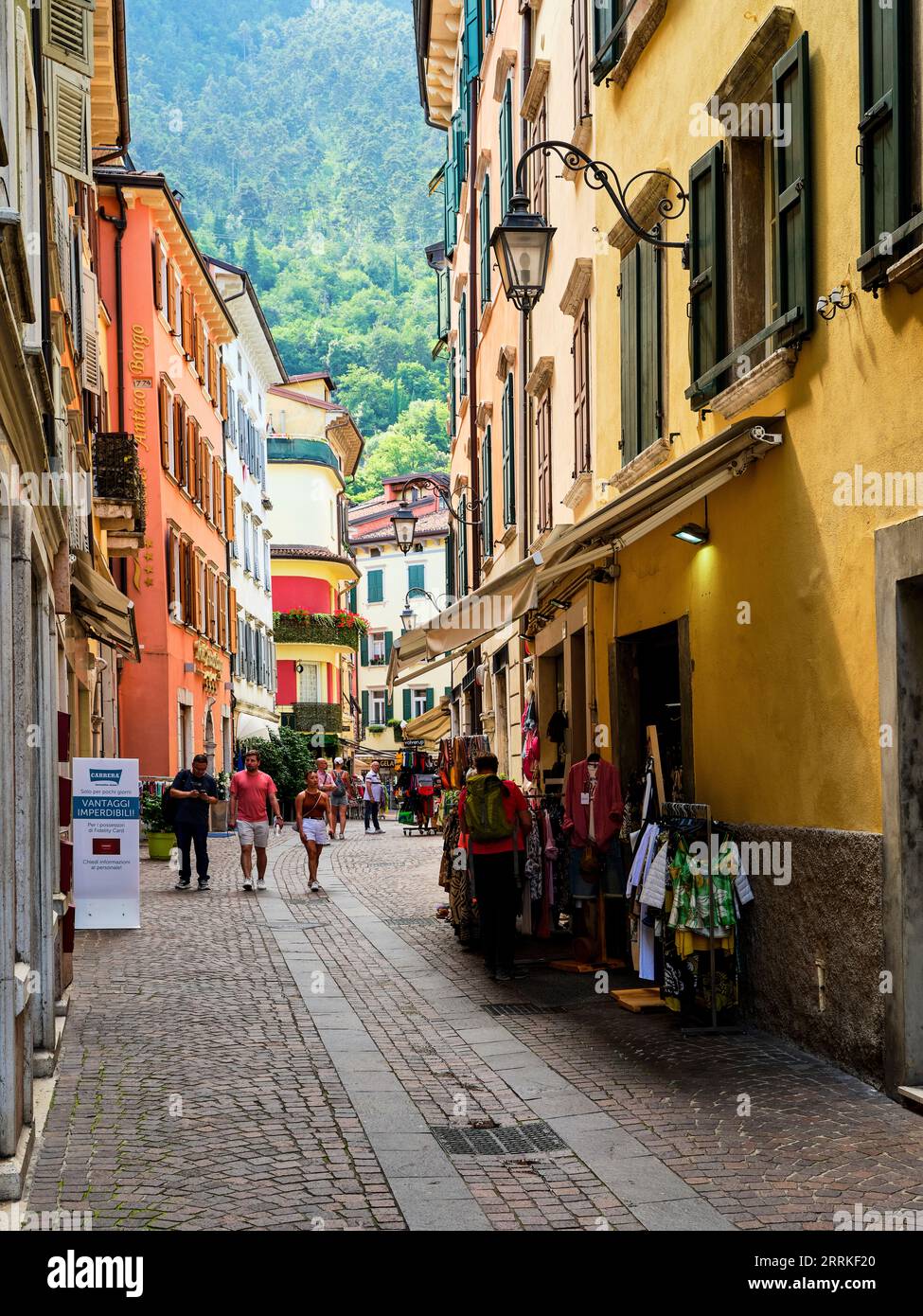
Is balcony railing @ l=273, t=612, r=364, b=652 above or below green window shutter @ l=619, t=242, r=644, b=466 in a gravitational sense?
above

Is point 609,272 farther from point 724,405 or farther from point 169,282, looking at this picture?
point 169,282

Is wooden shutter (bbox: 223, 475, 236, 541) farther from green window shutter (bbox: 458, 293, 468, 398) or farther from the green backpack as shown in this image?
the green backpack

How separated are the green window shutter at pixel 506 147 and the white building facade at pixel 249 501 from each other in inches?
873

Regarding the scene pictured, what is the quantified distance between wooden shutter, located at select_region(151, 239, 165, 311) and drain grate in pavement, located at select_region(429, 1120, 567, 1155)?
26807mm

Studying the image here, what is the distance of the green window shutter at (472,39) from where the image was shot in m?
26.0

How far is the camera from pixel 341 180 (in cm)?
16825

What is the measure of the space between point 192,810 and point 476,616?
7929mm

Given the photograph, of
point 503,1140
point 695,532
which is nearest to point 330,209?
point 695,532

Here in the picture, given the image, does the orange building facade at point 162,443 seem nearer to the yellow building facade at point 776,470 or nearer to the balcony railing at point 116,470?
the balcony railing at point 116,470

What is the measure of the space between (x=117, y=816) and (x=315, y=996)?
3.13 metres

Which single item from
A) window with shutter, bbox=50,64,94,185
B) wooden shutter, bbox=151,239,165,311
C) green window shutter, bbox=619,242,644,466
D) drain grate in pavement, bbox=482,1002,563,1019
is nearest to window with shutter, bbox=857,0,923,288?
green window shutter, bbox=619,242,644,466

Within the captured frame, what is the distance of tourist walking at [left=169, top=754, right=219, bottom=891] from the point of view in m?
20.0

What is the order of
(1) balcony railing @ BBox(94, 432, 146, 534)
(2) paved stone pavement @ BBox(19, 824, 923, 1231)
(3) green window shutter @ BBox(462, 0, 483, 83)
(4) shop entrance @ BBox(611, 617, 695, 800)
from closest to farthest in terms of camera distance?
1. (2) paved stone pavement @ BBox(19, 824, 923, 1231)
2. (4) shop entrance @ BBox(611, 617, 695, 800)
3. (1) balcony railing @ BBox(94, 432, 146, 534)
4. (3) green window shutter @ BBox(462, 0, 483, 83)
